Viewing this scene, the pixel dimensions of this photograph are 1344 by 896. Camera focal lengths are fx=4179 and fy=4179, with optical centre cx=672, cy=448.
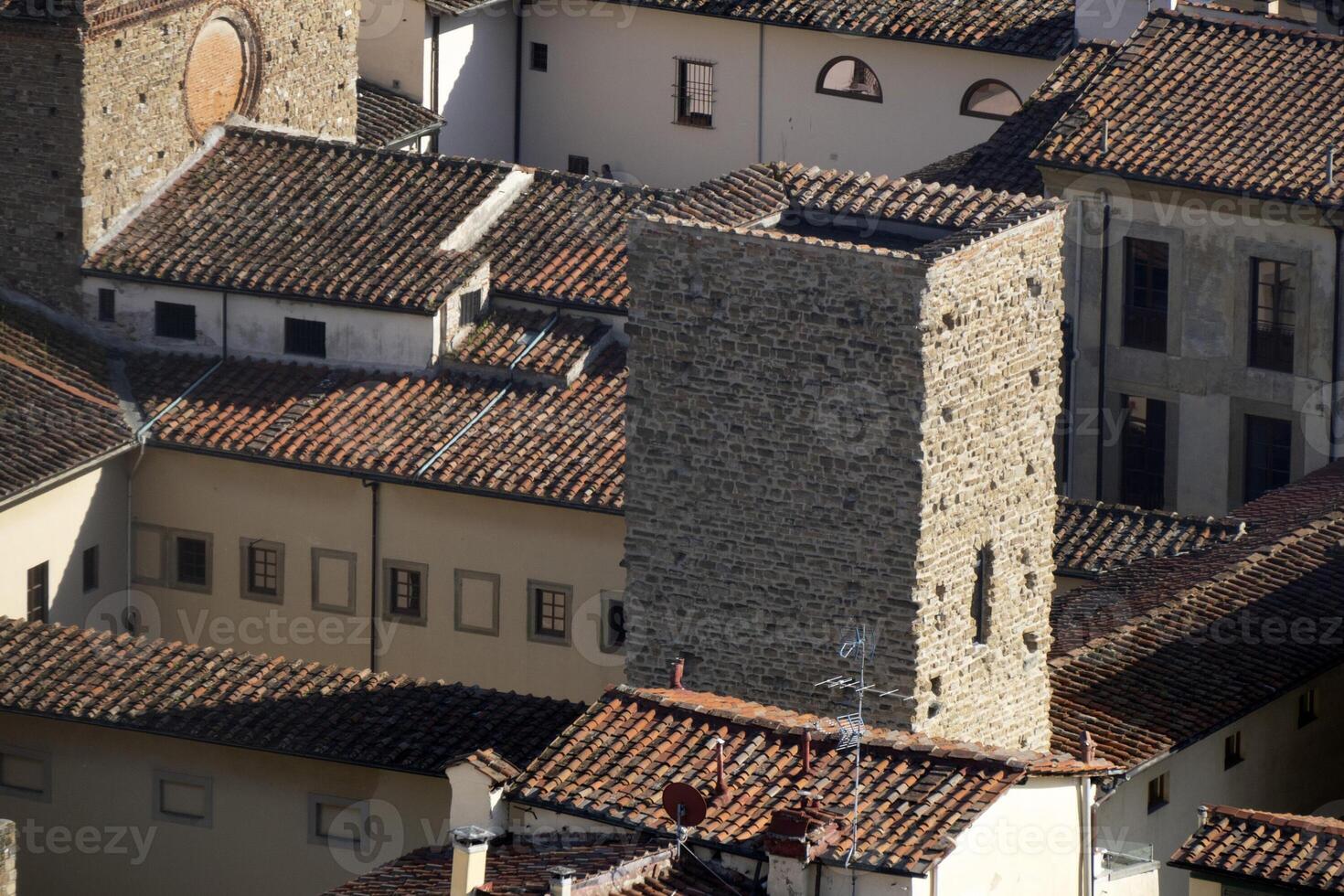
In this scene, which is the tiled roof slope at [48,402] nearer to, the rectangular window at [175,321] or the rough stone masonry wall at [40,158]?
the rough stone masonry wall at [40,158]

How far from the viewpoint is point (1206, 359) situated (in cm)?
5309

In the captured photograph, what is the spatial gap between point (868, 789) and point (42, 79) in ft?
58.0

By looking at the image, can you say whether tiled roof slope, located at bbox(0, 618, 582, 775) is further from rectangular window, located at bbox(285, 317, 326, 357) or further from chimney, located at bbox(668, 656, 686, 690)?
rectangular window, located at bbox(285, 317, 326, 357)

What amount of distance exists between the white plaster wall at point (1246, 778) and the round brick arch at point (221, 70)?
15174 millimetres

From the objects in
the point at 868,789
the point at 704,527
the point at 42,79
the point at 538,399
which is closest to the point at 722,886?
the point at 868,789

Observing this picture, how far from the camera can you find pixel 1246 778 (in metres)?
42.8

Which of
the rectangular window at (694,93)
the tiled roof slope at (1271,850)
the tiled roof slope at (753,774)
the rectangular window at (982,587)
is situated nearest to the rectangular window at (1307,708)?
the rectangular window at (982,587)

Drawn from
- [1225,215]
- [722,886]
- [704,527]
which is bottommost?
[722,886]

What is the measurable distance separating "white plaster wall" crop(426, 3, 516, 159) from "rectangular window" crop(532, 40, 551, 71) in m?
0.34

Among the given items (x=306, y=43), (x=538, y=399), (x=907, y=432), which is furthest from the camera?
(x=306, y=43)

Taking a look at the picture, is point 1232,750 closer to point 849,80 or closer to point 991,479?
point 991,479

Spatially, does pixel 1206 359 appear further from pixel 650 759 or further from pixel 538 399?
pixel 650 759

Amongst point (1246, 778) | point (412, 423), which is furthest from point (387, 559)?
point (1246, 778)

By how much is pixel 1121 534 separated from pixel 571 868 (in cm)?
1446
